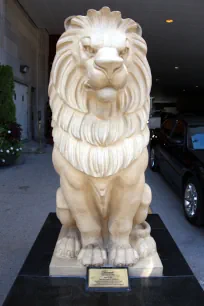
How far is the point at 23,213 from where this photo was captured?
3.84 m

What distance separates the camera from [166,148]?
4992 mm

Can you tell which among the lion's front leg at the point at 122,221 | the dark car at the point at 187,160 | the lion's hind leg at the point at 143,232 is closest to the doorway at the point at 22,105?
the dark car at the point at 187,160

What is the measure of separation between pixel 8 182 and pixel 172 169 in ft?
9.03

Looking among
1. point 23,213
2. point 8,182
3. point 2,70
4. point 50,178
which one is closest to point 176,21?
point 2,70

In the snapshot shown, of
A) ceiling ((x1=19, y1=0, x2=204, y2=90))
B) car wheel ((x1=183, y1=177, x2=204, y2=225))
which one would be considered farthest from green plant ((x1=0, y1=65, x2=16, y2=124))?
car wheel ((x1=183, y1=177, x2=204, y2=225))

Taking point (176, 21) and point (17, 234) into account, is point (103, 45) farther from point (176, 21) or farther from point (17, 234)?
point (176, 21)

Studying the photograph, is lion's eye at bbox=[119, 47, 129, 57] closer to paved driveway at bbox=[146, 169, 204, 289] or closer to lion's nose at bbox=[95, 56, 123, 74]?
lion's nose at bbox=[95, 56, 123, 74]

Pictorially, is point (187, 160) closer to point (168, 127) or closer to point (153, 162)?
point (168, 127)

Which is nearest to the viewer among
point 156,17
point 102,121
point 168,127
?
point 102,121

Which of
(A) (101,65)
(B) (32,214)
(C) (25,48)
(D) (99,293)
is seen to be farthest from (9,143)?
(A) (101,65)

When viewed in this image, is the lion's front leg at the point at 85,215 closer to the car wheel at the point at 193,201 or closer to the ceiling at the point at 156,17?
the car wheel at the point at 193,201

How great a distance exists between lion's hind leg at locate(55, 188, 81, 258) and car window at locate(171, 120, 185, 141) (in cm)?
290

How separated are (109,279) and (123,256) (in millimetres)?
150

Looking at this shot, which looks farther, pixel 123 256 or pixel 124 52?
pixel 123 256
